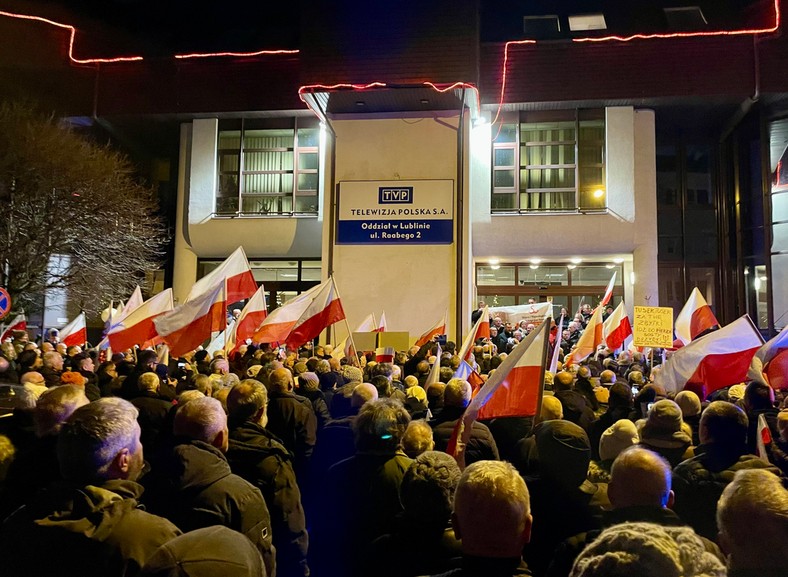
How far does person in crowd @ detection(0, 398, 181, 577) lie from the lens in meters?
2.35

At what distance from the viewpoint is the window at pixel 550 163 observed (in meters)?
21.9

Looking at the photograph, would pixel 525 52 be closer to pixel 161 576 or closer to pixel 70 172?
pixel 70 172

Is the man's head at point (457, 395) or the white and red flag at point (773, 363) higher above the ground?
the white and red flag at point (773, 363)

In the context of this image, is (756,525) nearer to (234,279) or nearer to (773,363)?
(773,363)

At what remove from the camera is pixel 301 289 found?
78.4 ft

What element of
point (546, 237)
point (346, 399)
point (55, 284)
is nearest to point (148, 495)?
point (346, 399)

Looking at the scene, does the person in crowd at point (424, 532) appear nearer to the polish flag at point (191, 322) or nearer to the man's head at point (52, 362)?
the polish flag at point (191, 322)

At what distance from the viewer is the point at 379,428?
404 centimetres

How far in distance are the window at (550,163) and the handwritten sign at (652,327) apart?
11.9 meters

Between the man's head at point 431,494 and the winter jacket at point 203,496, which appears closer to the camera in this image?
the man's head at point 431,494

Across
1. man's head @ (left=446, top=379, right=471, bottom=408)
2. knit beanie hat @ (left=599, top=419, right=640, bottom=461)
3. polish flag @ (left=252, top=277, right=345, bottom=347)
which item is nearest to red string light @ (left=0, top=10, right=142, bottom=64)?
polish flag @ (left=252, top=277, right=345, bottom=347)

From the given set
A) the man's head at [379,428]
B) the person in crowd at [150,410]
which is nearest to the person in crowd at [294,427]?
the person in crowd at [150,410]

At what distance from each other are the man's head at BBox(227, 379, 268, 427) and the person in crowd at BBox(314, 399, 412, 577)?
0.68m

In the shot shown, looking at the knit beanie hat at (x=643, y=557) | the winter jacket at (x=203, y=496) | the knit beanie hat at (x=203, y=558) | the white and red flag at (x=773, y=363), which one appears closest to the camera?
the knit beanie hat at (x=643, y=557)
